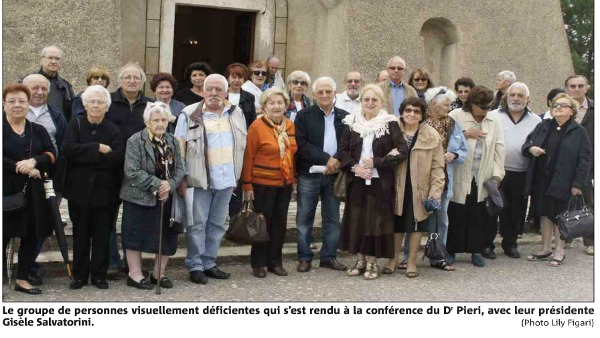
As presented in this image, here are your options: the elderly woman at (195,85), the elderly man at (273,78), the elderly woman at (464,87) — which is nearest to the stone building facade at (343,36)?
the elderly man at (273,78)

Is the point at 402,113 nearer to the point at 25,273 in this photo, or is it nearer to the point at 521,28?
the point at 25,273

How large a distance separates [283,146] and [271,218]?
65 cm

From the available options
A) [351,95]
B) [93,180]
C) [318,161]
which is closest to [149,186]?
[93,180]

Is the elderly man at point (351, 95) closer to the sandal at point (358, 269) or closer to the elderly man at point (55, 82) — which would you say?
the sandal at point (358, 269)

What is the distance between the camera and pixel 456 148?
6.88m

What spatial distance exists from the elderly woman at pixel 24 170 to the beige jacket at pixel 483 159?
3742 millimetres

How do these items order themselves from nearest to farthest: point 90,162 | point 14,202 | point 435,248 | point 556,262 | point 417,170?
point 14,202 < point 90,162 < point 417,170 < point 435,248 < point 556,262

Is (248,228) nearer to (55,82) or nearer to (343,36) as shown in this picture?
(55,82)

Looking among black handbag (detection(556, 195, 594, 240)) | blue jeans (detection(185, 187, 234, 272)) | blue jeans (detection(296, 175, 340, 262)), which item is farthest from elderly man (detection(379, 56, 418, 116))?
blue jeans (detection(185, 187, 234, 272))

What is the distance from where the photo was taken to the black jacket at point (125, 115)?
6148 millimetres

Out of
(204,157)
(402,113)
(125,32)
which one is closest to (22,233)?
(204,157)

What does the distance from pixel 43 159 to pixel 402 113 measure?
10.1ft

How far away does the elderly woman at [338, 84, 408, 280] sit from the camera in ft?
20.9

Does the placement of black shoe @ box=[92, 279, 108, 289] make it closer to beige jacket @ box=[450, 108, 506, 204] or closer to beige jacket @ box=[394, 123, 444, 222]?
beige jacket @ box=[394, 123, 444, 222]
